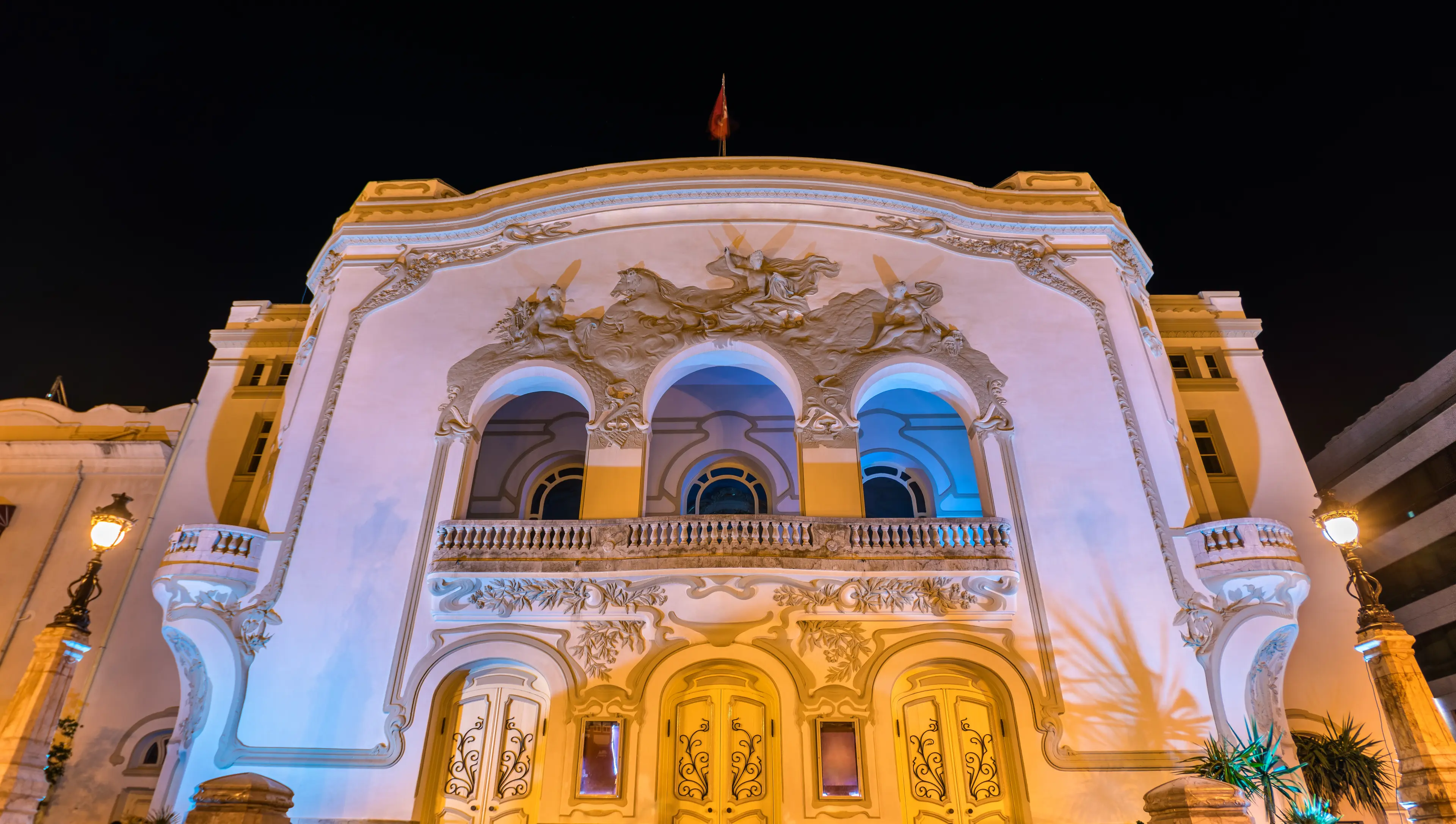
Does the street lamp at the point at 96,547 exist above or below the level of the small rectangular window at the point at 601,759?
above

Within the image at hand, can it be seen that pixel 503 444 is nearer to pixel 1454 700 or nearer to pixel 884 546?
pixel 884 546

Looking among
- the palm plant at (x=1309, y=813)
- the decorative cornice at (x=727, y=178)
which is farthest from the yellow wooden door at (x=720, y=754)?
the decorative cornice at (x=727, y=178)

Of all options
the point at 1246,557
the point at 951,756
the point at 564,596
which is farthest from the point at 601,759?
the point at 1246,557

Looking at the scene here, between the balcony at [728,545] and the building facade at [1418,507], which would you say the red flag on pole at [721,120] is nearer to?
the balcony at [728,545]

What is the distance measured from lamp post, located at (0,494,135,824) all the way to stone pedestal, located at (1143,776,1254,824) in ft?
35.6

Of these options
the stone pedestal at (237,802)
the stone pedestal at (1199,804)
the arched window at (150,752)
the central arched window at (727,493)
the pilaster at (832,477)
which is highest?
the central arched window at (727,493)

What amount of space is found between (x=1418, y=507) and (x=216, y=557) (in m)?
29.7

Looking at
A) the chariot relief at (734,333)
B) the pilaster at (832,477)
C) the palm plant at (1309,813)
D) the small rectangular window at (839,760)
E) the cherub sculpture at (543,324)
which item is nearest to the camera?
the palm plant at (1309,813)

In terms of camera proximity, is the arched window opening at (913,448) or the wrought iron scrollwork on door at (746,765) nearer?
the wrought iron scrollwork on door at (746,765)

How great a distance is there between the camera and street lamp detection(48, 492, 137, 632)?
30.7 feet

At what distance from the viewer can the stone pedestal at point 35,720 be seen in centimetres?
828

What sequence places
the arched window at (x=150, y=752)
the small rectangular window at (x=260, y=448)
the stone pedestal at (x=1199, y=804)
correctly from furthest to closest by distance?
the small rectangular window at (x=260, y=448), the arched window at (x=150, y=752), the stone pedestal at (x=1199, y=804)

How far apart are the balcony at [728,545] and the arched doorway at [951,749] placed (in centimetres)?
197

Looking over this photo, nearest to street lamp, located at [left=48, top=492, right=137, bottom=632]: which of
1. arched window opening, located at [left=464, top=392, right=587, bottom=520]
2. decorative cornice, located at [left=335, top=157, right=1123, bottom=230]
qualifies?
arched window opening, located at [left=464, top=392, right=587, bottom=520]
